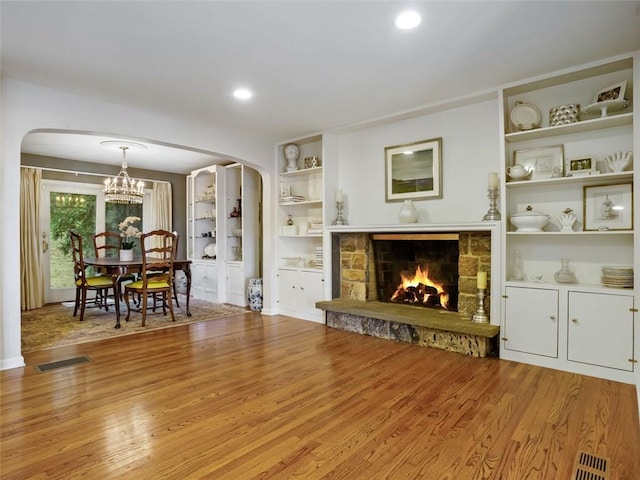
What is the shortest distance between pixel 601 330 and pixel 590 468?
1.43 meters

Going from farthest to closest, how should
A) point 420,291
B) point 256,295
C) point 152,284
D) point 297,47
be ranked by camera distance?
point 256,295 → point 152,284 → point 420,291 → point 297,47

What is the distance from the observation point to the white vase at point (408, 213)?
4066mm

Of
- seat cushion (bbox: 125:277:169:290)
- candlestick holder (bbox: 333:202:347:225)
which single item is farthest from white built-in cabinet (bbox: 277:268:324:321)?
seat cushion (bbox: 125:277:169:290)

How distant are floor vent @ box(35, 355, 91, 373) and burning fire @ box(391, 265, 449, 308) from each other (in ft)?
10.7

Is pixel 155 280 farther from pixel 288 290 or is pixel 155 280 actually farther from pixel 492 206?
pixel 492 206

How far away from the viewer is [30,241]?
574cm

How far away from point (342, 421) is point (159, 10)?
2.65m

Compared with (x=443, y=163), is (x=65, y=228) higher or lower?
lower

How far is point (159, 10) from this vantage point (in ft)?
7.23

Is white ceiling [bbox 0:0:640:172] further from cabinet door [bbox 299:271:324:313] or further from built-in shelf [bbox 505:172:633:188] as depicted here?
cabinet door [bbox 299:271:324:313]

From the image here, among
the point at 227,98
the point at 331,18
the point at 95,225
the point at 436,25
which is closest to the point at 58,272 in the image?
the point at 95,225

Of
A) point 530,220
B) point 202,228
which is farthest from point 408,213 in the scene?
point 202,228

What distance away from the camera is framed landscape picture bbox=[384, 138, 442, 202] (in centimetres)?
407

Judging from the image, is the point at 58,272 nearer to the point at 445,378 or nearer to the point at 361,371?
the point at 361,371
